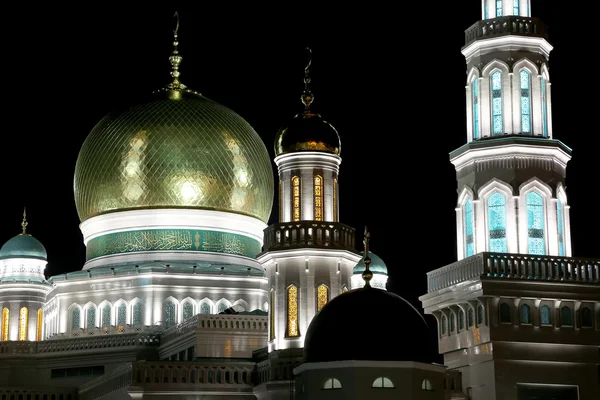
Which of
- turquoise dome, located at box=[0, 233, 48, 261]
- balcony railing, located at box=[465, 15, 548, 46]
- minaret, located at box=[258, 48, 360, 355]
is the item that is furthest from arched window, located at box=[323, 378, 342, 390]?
turquoise dome, located at box=[0, 233, 48, 261]

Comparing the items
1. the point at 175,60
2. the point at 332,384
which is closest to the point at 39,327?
the point at 175,60

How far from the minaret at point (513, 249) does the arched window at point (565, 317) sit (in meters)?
0.03

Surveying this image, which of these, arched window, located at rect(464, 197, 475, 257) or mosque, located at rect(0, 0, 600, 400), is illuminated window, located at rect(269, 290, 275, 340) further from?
arched window, located at rect(464, 197, 475, 257)

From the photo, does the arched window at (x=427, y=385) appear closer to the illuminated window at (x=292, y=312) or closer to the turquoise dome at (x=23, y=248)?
the illuminated window at (x=292, y=312)

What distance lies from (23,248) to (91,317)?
144 inches

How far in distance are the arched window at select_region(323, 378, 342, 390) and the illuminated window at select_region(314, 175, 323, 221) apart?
6.79 m

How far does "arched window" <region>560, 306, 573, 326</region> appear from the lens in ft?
104

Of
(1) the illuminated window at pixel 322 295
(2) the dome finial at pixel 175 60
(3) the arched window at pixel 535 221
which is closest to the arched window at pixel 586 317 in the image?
(3) the arched window at pixel 535 221

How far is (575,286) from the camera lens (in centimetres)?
3172

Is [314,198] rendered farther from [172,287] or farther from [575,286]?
[172,287]

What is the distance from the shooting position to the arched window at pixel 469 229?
1297 inches

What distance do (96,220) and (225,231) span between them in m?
3.97

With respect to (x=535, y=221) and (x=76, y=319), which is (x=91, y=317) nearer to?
(x=76, y=319)

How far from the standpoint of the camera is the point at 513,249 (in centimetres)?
3216
